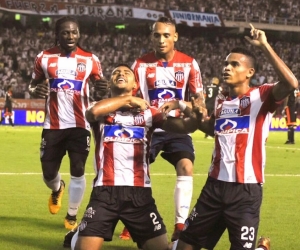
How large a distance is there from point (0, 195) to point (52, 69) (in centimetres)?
358

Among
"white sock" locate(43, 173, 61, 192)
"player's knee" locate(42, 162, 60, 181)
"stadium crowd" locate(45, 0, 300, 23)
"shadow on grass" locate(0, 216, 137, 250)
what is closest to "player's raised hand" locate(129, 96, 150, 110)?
"shadow on grass" locate(0, 216, 137, 250)

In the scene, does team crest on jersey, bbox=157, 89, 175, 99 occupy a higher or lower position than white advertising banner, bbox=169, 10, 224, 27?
lower

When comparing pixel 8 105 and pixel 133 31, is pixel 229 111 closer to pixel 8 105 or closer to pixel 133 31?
pixel 8 105

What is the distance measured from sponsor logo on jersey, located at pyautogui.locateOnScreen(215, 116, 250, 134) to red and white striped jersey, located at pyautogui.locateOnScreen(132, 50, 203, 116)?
2315 mm

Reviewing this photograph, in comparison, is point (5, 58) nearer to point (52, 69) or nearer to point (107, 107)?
point (52, 69)

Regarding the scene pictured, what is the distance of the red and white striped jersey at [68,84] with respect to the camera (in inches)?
381

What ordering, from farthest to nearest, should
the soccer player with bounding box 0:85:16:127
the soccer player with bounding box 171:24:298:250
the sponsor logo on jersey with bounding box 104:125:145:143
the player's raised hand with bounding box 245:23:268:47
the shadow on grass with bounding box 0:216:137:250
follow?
the soccer player with bounding box 0:85:16:127, the shadow on grass with bounding box 0:216:137:250, the sponsor logo on jersey with bounding box 104:125:145:143, the soccer player with bounding box 171:24:298:250, the player's raised hand with bounding box 245:23:268:47

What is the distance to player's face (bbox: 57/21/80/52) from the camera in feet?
31.0

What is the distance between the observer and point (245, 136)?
21.6 ft

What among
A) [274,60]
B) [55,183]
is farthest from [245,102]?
[55,183]

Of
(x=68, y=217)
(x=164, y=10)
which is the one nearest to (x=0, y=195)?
(x=68, y=217)

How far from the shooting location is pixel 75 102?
9688mm

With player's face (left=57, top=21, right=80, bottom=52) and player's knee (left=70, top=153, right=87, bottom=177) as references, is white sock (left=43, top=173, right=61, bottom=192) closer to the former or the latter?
player's knee (left=70, top=153, right=87, bottom=177)

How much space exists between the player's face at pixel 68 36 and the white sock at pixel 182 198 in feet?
7.15
